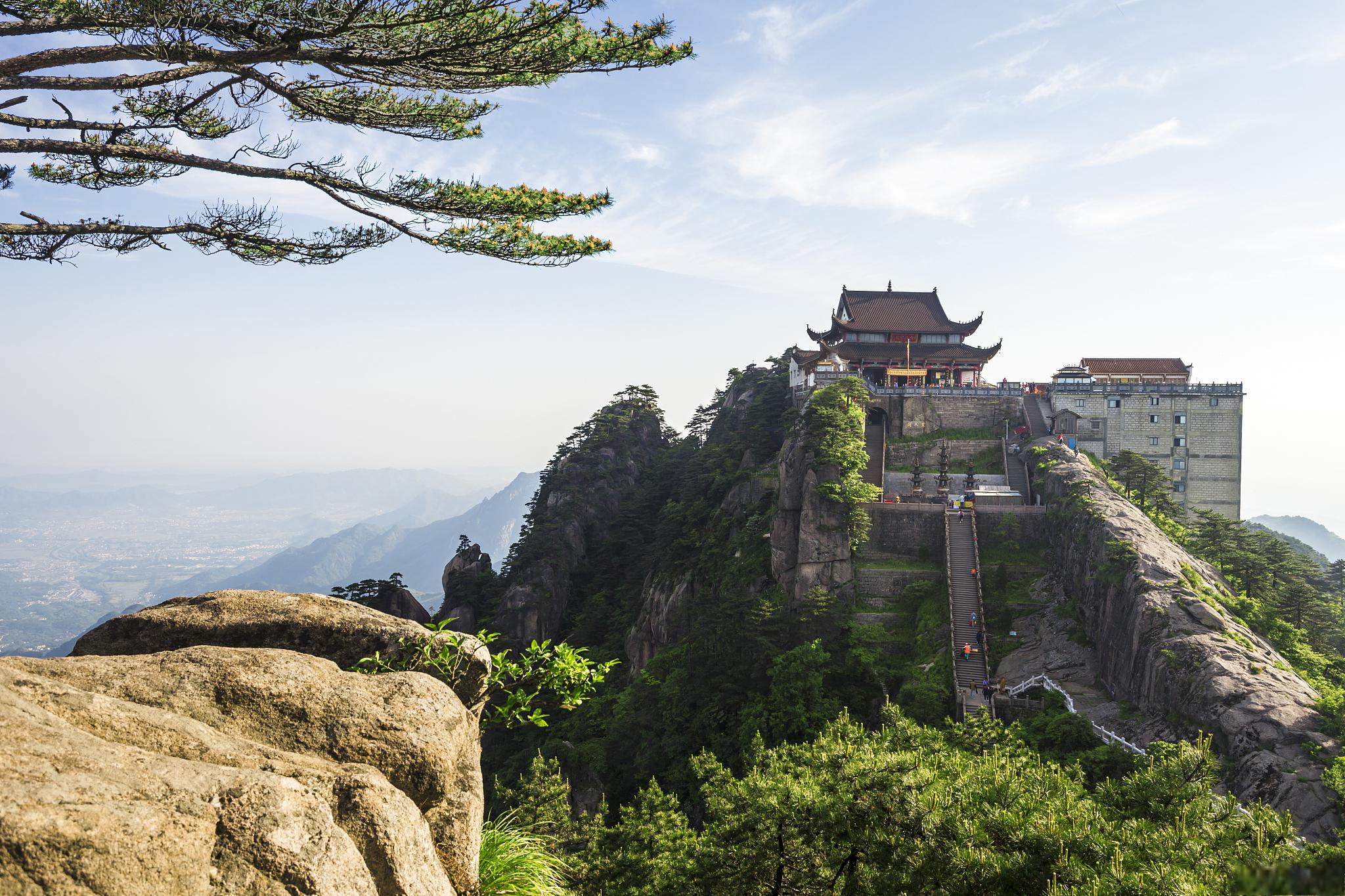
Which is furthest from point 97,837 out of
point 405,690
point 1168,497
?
point 1168,497

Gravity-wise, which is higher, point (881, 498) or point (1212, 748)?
point (881, 498)

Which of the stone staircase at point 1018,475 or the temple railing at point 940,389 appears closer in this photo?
the stone staircase at point 1018,475

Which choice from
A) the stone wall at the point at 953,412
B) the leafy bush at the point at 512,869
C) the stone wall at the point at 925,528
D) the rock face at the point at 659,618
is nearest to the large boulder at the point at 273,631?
the leafy bush at the point at 512,869

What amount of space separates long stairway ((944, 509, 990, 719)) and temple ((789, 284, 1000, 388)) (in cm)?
1766

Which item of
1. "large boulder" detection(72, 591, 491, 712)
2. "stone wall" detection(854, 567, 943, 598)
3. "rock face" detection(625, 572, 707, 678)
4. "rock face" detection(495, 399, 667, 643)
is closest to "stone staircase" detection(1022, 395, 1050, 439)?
"stone wall" detection(854, 567, 943, 598)

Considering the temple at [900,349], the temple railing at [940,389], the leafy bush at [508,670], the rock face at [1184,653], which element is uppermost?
the temple at [900,349]

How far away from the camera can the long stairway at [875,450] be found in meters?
47.8

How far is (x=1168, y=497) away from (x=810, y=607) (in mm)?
25677

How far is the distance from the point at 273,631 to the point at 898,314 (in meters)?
55.7

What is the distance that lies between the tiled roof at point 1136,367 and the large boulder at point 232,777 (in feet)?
182

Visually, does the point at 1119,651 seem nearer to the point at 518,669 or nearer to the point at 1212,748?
the point at 1212,748

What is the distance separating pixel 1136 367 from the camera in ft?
180

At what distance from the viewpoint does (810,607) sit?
3628 centimetres

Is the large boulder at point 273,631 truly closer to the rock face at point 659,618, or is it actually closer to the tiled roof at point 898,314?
the rock face at point 659,618
